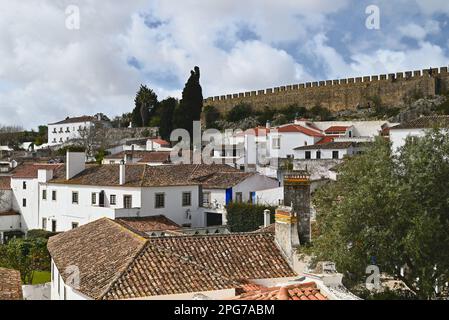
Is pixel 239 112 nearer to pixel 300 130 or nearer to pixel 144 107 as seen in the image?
pixel 144 107

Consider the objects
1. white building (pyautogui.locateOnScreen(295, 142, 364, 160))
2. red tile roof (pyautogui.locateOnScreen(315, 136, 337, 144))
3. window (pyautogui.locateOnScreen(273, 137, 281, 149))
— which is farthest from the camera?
window (pyautogui.locateOnScreen(273, 137, 281, 149))

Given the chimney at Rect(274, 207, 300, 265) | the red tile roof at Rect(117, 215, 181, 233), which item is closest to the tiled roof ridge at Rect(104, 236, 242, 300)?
the chimney at Rect(274, 207, 300, 265)

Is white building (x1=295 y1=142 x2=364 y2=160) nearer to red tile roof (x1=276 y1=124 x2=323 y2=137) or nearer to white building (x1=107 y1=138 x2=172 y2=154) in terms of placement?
red tile roof (x1=276 y1=124 x2=323 y2=137)

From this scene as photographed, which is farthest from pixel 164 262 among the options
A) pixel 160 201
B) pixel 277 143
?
pixel 277 143

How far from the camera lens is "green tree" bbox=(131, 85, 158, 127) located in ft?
257

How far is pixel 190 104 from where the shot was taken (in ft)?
196

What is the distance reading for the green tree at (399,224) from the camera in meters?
12.1

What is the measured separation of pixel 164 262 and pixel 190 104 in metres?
48.2

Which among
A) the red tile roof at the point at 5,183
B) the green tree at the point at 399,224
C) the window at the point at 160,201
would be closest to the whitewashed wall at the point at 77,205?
the window at the point at 160,201

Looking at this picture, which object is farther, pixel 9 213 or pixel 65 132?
pixel 65 132

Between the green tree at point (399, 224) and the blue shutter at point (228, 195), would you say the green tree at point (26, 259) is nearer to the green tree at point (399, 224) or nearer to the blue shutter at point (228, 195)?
the blue shutter at point (228, 195)

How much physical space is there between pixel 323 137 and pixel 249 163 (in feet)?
27.9

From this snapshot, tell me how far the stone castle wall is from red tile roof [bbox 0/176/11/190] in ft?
135

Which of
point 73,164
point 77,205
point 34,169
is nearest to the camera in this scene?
point 77,205
